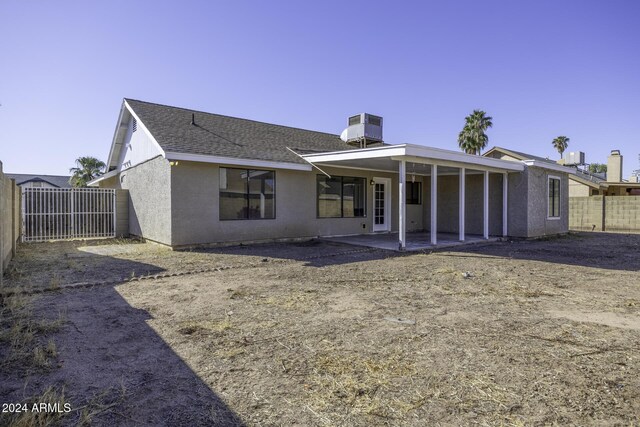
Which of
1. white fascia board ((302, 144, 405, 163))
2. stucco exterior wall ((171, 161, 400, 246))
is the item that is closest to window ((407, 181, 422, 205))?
stucco exterior wall ((171, 161, 400, 246))

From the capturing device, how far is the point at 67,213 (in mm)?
13586

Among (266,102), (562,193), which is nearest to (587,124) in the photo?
(562,193)

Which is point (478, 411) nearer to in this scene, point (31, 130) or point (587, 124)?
point (31, 130)

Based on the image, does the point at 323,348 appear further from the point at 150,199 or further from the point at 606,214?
the point at 606,214

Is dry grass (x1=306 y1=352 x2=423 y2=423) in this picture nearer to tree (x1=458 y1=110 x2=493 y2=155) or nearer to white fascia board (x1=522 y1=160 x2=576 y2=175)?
white fascia board (x1=522 y1=160 x2=576 y2=175)

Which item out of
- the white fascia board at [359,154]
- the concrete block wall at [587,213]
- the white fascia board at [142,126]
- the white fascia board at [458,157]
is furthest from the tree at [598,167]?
the white fascia board at [142,126]

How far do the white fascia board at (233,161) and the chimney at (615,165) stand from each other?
2476 centimetres

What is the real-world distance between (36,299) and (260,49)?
10.8 m

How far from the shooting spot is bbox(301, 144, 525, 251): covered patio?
10828mm

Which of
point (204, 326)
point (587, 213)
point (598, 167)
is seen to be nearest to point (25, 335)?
point (204, 326)

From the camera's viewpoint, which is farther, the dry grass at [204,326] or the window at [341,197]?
the window at [341,197]

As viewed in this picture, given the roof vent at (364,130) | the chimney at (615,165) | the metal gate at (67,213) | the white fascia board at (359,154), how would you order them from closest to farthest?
the white fascia board at (359,154), the metal gate at (67,213), the roof vent at (364,130), the chimney at (615,165)

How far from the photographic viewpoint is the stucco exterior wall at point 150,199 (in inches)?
421

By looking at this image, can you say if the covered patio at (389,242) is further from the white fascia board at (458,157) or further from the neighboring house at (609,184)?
the neighboring house at (609,184)
